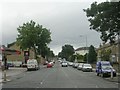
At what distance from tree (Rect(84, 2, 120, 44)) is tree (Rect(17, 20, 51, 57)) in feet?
212

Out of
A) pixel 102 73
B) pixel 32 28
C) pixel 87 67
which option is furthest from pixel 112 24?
pixel 32 28

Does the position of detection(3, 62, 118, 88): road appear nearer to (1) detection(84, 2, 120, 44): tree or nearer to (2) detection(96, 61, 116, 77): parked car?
(2) detection(96, 61, 116, 77): parked car

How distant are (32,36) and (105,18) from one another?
221ft

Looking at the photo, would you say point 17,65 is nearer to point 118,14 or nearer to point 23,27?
point 23,27

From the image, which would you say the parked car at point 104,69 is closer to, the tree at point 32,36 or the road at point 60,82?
the road at point 60,82

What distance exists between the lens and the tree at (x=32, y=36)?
338ft

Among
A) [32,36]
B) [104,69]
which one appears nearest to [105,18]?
[104,69]

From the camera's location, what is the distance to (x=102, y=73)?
4241cm

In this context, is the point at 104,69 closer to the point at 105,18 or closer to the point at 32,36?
the point at 105,18

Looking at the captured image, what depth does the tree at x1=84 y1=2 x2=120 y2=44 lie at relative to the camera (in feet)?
116

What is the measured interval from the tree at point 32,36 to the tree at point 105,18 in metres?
64.7

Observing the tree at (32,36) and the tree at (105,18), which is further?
the tree at (32,36)

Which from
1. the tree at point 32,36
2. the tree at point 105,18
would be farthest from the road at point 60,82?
the tree at point 32,36

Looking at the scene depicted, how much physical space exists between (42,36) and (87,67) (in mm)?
43321
